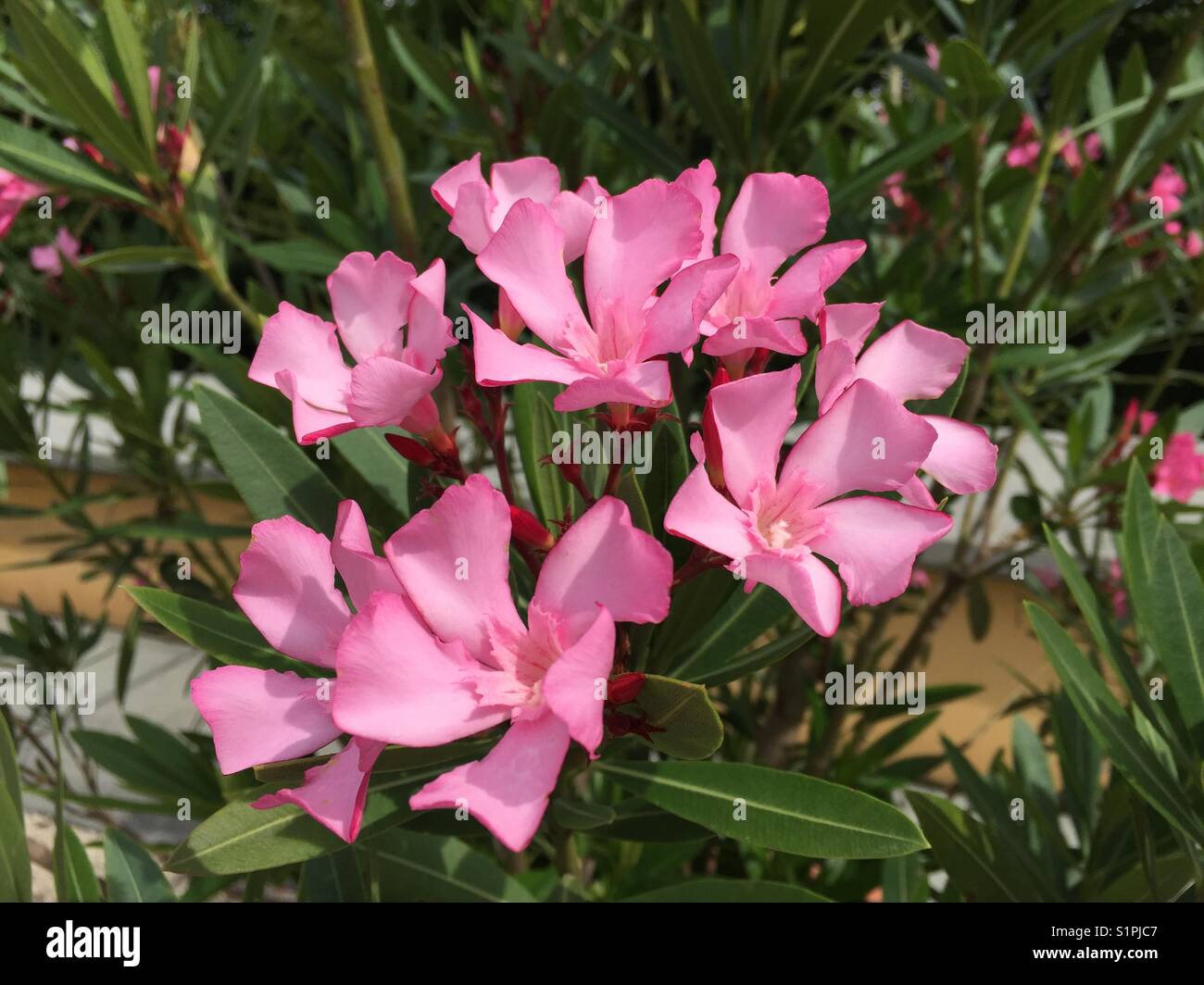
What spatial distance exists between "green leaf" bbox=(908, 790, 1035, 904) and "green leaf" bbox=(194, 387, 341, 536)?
0.59 m

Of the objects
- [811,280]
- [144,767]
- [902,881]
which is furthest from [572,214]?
[144,767]

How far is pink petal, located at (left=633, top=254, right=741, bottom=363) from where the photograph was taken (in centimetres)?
46

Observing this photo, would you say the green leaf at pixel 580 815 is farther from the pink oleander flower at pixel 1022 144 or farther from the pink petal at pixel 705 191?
the pink oleander flower at pixel 1022 144

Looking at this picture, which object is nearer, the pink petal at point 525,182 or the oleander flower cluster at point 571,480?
the oleander flower cluster at point 571,480

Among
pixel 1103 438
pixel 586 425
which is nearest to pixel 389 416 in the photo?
pixel 586 425

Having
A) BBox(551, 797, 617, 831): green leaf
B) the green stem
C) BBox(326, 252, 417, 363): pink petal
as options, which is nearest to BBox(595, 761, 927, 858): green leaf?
BBox(551, 797, 617, 831): green leaf

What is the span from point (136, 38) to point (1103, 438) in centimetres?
157

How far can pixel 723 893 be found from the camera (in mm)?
714

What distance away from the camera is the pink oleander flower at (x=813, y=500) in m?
0.46

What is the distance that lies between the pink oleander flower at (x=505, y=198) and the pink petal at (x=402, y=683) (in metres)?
0.23

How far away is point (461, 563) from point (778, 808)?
0.89ft

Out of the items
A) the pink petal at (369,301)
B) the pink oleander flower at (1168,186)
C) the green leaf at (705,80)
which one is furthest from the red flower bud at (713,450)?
the pink oleander flower at (1168,186)

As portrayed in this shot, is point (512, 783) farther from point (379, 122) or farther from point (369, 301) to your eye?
point (379, 122)
